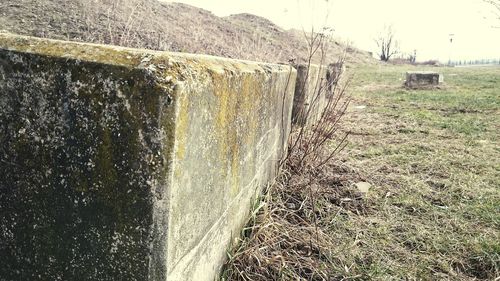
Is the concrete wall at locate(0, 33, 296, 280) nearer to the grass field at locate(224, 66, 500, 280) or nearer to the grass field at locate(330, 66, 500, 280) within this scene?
the grass field at locate(224, 66, 500, 280)

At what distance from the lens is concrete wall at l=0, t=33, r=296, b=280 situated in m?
0.88

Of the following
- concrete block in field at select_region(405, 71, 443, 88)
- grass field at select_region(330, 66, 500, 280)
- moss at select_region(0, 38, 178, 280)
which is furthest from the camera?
concrete block in field at select_region(405, 71, 443, 88)

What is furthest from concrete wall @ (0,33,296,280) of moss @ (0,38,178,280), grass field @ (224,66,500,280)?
grass field @ (224,66,500,280)

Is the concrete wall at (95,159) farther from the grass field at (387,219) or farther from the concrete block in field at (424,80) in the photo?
the concrete block in field at (424,80)

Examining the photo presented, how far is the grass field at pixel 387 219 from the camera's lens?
6.40ft

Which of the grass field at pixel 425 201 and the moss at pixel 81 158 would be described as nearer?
the moss at pixel 81 158

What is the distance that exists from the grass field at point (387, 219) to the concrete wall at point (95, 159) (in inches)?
33.3

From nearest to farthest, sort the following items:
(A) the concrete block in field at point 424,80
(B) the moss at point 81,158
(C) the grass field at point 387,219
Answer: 1. (B) the moss at point 81,158
2. (C) the grass field at point 387,219
3. (A) the concrete block in field at point 424,80

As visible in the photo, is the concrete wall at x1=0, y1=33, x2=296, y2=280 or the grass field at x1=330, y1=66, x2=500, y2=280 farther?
the grass field at x1=330, y1=66, x2=500, y2=280

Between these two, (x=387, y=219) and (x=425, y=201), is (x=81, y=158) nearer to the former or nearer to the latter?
(x=387, y=219)

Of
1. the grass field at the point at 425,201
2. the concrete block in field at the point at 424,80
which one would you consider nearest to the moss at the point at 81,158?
the grass field at the point at 425,201

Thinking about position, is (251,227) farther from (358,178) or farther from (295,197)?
(358,178)

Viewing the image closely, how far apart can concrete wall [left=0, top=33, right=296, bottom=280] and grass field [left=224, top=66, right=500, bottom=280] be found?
847 mm

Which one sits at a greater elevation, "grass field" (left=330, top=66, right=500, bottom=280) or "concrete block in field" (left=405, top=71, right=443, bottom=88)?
"concrete block in field" (left=405, top=71, right=443, bottom=88)
